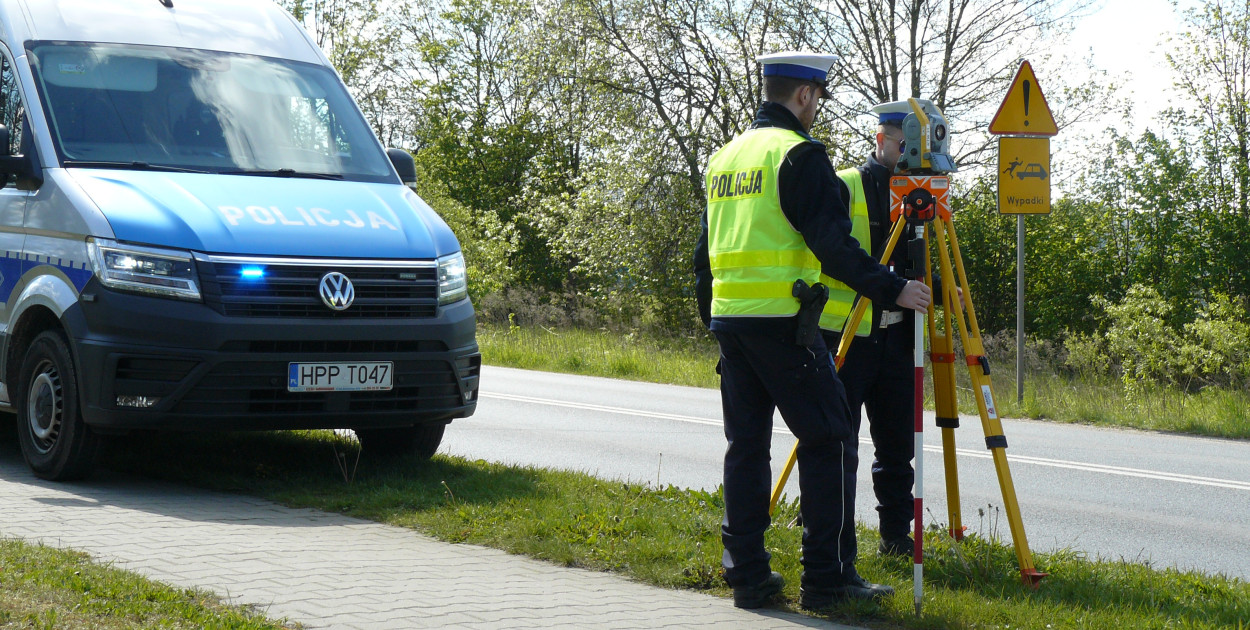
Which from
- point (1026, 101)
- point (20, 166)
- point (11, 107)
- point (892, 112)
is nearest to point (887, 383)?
point (892, 112)

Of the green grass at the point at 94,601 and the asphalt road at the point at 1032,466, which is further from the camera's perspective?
the asphalt road at the point at 1032,466

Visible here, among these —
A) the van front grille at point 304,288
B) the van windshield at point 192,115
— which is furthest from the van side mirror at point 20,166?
the van front grille at point 304,288

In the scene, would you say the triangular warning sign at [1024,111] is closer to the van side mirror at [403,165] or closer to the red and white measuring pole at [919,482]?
the van side mirror at [403,165]

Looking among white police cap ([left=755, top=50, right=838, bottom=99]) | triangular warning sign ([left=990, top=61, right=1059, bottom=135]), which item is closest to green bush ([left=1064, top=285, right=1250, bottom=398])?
triangular warning sign ([left=990, top=61, right=1059, bottom=135])

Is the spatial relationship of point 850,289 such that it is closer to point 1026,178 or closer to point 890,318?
point 890,318

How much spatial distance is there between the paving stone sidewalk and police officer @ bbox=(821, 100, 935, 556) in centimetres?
116

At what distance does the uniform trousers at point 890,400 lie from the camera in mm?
5855

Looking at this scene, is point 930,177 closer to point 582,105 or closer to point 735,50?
point 735,50

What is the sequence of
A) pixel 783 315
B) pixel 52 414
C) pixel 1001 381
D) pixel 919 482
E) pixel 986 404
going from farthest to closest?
pixel 1001 381 → pixel 52 414 → pixel 986 404 → pixel 783 315 → pixel 919 482

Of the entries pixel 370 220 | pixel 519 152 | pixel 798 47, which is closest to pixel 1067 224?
pixel 798 47

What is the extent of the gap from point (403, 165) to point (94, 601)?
440cm

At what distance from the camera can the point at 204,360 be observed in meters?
6.70

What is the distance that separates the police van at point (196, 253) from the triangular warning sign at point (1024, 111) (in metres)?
6.40

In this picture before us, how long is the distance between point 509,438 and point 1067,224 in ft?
52.0
